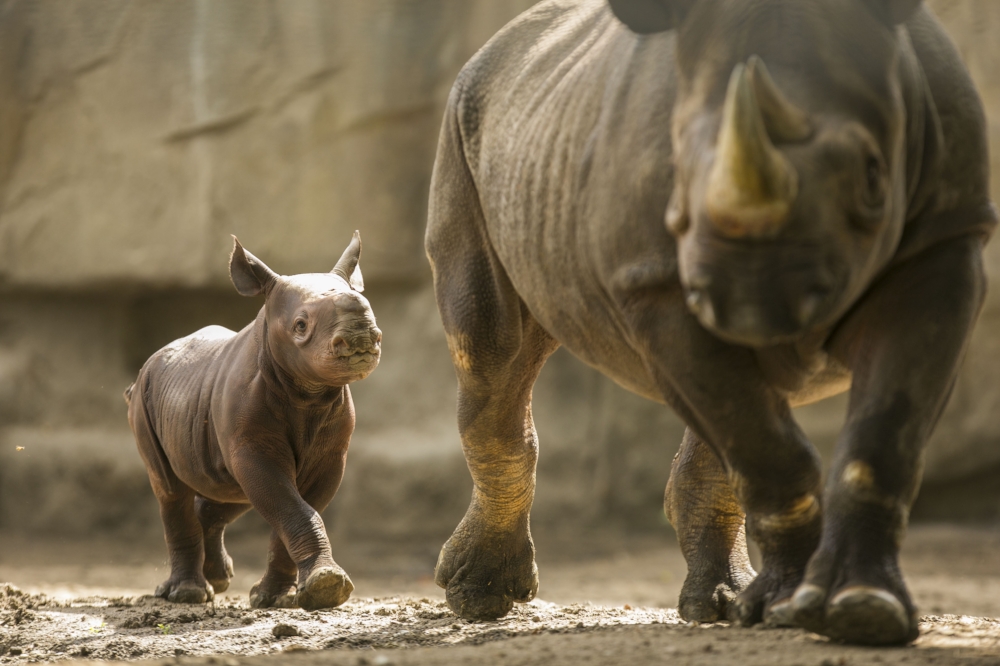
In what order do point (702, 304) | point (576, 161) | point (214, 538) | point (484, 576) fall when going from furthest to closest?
point (214, 538) → point (484, 576) → point (576, 161) → point (702, 304)

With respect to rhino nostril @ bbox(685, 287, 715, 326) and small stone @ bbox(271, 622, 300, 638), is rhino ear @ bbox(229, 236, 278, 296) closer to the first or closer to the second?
small stone @ bbox(271, 622, 300, 638)

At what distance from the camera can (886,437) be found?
3.05 metres

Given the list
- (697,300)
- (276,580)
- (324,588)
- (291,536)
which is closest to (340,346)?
(291,536)

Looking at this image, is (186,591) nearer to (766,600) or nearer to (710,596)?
(710,596)

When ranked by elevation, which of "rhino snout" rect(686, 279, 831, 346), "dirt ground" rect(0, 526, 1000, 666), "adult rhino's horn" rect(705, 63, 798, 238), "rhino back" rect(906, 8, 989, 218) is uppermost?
"rhino back" rect(906, 8, 989, 218)

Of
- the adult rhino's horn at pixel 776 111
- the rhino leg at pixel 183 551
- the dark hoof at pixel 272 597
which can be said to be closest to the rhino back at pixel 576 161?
the adult rhino's horn at pixel 776 111

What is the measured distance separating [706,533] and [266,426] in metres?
1.87

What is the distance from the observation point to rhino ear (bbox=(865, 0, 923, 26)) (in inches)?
122

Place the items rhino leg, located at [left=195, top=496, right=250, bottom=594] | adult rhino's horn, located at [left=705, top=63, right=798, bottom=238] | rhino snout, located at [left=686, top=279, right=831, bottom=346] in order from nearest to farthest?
adult rhino's horn, located at [left=705, top=63, right=798, bottom=238] < rhino snout, located at [left=686, top=279, right=831, bottom=346] < rhino leg, located at [left=195, top=496, right=250, bottom=594]

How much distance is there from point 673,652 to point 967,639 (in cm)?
85

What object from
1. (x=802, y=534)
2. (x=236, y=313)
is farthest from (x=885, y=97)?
(x=236, y=313)

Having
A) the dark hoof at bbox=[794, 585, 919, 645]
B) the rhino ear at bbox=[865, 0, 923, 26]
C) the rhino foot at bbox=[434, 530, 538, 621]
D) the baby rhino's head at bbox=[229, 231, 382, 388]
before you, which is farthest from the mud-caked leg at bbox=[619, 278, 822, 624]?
the rhino foot at bbox=[434, 530, 538, 621]

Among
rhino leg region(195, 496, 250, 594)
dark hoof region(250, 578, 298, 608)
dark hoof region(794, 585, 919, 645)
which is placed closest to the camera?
dark hoof region(794, 585, 919, 645)

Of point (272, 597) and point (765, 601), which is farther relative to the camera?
point (272, 597)
